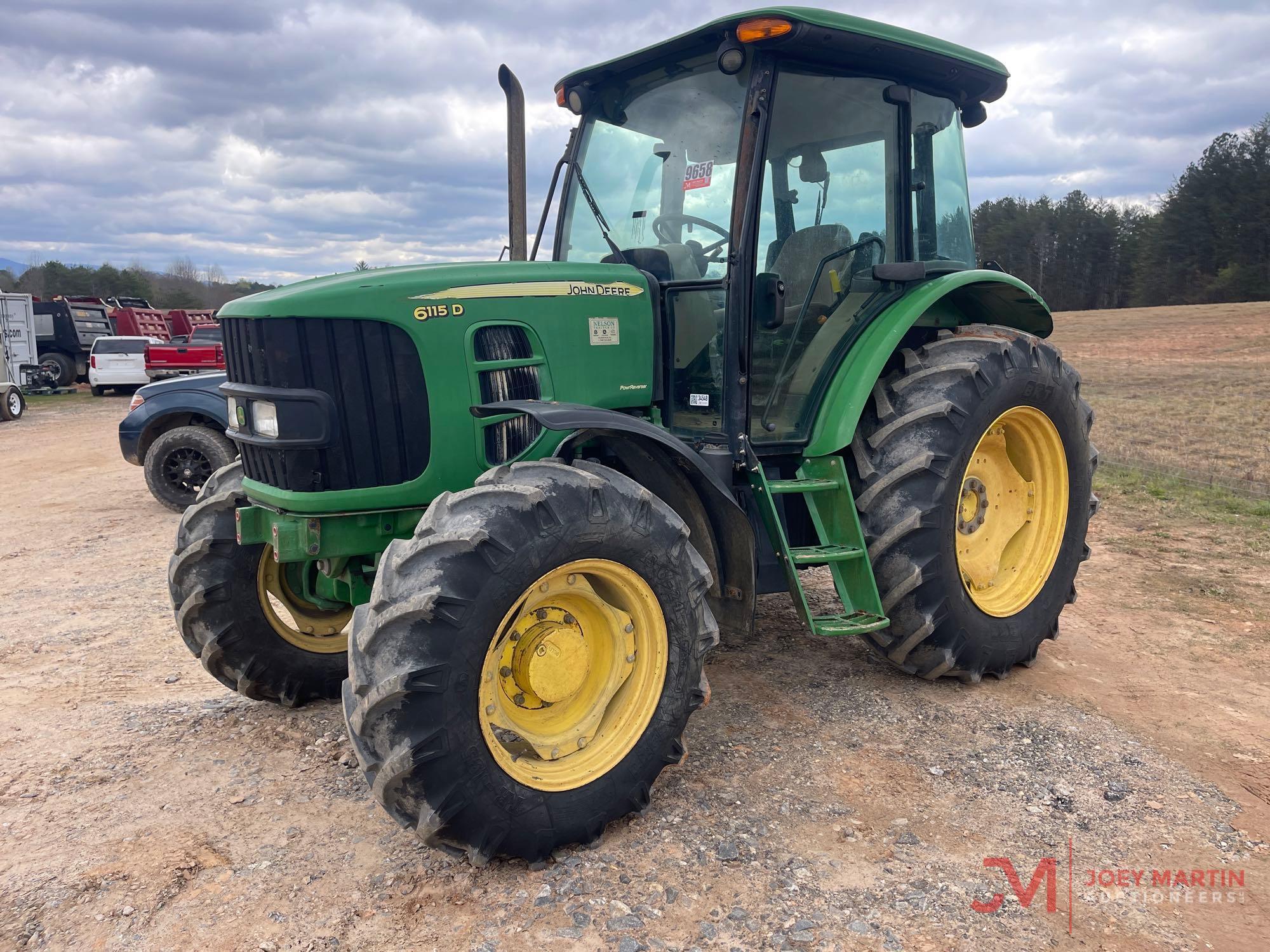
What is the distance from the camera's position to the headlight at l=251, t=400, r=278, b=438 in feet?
10.5

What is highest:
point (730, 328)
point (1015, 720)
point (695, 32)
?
point (695, 32)

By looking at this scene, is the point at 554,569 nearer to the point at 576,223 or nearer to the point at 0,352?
the point at 576,223

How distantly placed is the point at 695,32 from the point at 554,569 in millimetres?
2291

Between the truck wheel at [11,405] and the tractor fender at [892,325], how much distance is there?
19.7 meters

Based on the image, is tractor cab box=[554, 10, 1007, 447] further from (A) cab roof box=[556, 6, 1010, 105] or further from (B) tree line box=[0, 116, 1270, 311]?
(B) tree line box=[0, 116, 1270, 311]

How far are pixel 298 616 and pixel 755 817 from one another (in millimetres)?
2191

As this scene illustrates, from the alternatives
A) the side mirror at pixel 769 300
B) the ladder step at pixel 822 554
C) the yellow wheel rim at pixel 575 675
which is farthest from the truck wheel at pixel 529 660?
the side mirror at pixel 769 300

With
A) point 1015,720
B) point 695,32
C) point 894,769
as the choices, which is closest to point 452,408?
point 695,32

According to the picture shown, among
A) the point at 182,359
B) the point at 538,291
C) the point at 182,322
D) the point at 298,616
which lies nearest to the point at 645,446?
the point at 538,291

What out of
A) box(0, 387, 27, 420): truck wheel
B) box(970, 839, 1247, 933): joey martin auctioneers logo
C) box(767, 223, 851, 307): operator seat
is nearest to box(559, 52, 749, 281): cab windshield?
box(767, 223, 851, 307): operator seat

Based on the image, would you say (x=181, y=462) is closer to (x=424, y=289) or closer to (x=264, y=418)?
(x=264, y=418)

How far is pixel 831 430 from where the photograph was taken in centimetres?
392

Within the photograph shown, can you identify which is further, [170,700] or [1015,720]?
[170,700]

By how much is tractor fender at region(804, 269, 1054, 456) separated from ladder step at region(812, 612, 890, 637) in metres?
0.68
